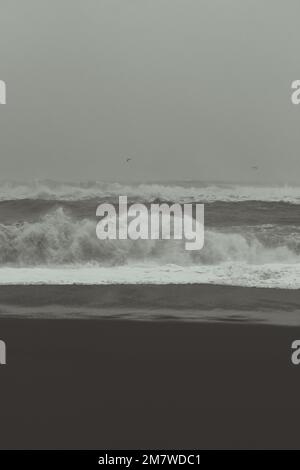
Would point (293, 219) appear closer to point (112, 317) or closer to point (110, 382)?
point (112, 317)

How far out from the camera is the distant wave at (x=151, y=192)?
15.4 meters

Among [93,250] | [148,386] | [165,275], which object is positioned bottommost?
[148,386]

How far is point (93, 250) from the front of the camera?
946 cm

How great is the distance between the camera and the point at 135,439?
3238 millimetres

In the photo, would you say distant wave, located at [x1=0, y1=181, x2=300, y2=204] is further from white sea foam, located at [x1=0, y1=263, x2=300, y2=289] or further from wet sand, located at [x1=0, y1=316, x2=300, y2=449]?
wet sand, located at [x1=0, y1=316, x2=300, y2=449]

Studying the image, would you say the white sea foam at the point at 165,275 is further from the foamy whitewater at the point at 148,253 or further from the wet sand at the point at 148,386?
the wet sand at the point at 148,386

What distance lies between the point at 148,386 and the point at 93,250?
5.59 m

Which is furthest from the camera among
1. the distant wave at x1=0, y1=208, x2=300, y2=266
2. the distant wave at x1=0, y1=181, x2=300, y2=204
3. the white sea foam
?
the distant wave at x1=0, y1=181, x2=300, y2=204

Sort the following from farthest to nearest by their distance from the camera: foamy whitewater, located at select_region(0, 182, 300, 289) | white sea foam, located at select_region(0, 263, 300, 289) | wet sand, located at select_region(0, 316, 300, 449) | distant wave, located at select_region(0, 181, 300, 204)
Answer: distant wave, located at select_region(0, 181, 300, 204) < foamy whitewater, located at select_region(0, 182, 300, 289) < white sea foam, located at select_region(0, 263, 300, 289) < wet sand, located at select_region(0, 316, 300, 449)

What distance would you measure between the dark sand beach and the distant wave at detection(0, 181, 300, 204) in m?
9.91

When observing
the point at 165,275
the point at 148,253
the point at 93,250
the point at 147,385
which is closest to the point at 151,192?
the point at 148,253

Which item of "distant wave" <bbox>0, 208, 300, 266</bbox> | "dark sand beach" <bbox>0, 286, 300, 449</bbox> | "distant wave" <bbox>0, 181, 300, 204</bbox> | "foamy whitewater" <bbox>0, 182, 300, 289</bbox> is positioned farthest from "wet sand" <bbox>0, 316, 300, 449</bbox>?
"distant wave" <bbox>0, 181, 300, 204</bbox>

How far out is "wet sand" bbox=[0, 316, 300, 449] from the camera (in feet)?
10.8

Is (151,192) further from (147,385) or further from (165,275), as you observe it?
(147,385)
